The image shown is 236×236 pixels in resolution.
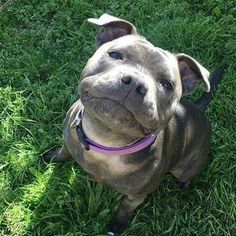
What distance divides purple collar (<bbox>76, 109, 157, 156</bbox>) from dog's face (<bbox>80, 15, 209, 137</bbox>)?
0.20 m

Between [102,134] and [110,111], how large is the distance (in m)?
0.42

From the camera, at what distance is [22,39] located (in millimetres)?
4613

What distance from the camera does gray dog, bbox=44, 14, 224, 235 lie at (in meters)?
2.59

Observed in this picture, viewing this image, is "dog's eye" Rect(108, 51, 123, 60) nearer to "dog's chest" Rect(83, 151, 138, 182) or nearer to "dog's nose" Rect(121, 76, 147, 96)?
"dog's nose" Rect(121, 76, 147, 96)

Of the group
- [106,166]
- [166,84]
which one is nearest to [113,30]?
[166,84]

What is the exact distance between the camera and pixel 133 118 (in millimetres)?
2625

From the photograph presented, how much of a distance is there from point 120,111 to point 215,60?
2.24m

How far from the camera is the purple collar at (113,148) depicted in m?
3.01

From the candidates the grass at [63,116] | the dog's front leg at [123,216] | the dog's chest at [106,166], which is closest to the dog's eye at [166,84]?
the dog's chest at [106,166]

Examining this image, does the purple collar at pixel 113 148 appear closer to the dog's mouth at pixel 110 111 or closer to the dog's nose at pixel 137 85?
the dog's mouth at pixel 110 111

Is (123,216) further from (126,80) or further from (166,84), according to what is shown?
(126,80)

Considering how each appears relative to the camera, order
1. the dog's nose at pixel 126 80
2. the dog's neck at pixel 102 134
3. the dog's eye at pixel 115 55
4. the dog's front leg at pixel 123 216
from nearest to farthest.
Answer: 1. the dog's nose at pixel 126 80
2. the dog's eye at pixel 115 55
3. the dog's neck at pixel 102 134
4. the dog's front leg at pixel 123 216

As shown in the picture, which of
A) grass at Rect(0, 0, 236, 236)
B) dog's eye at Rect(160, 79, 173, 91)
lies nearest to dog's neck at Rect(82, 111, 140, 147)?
dog's eye at Rect(160, 79, 173, 91)

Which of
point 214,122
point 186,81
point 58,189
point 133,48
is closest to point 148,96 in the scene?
point 133,48
